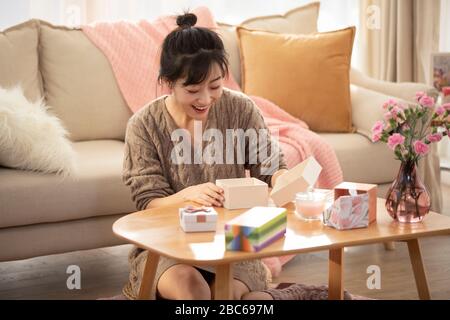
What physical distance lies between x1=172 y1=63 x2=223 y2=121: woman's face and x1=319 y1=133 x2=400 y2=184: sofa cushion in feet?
3.65

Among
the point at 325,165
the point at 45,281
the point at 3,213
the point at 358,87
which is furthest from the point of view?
the point at 358,87

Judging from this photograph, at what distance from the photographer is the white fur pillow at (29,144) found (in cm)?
269

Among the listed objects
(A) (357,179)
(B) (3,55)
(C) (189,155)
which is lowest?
(A) (357,179)

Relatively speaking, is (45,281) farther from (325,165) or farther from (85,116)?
(325,165)

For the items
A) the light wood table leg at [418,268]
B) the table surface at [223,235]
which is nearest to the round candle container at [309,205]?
the table surface at [223,235]

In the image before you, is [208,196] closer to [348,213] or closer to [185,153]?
[185,153]

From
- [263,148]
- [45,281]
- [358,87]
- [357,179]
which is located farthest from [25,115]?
[358,87]

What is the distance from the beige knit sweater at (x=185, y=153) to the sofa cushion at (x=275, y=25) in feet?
4.02

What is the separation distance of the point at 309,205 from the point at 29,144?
1.14m

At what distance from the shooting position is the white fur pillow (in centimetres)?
269

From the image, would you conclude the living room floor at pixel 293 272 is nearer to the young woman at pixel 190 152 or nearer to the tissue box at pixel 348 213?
the young woman at pixel 190 152
